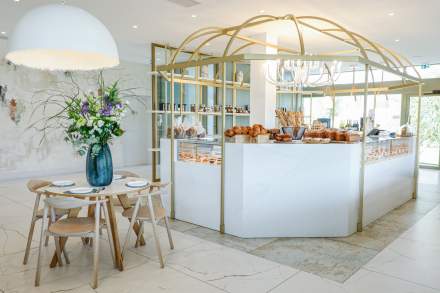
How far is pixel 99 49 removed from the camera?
2.55 m

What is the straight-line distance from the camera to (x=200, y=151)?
457 centimetres

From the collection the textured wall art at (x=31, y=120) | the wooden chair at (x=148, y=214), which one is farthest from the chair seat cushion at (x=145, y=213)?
the textured wall art at (x=31, y=120)

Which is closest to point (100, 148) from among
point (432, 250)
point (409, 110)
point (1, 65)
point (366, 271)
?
point (366, 271)

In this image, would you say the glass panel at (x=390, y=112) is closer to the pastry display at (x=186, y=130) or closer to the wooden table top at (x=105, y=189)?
the pastry display at (x=186, y=130)

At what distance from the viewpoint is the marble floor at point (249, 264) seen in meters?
2.95

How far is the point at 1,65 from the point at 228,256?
283 inches

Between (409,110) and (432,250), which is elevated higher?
(409,110)

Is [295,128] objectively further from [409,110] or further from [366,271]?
[409,110]

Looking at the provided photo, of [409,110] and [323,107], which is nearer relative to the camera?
[409,110]

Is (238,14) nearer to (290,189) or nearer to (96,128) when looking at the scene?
(290,189)

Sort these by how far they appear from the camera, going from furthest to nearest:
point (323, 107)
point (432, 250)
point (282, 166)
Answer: point (323, 107)
point (282, 166)
point (432, 250)

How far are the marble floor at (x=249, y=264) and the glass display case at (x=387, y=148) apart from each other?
103 centimetres

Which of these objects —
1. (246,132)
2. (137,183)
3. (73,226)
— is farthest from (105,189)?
(246,132)

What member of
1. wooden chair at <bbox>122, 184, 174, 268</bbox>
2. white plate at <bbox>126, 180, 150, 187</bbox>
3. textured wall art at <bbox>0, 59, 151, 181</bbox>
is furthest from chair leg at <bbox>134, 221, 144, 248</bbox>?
textured wall art at <bbox>0, 59, 151, 181</bbox>
